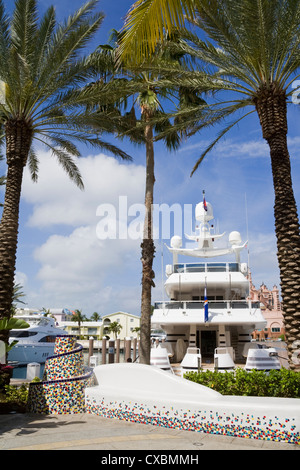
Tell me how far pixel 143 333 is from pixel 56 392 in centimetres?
528

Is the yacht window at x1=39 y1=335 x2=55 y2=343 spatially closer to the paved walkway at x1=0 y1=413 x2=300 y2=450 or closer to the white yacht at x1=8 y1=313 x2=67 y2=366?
the white yacht at x1=8 y1=313 x2=67 y2=366

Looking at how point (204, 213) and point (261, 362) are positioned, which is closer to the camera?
point (261, 362)

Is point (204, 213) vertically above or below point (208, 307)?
above

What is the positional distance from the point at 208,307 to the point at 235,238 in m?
5.95

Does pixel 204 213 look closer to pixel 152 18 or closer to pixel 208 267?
pixel 208 267

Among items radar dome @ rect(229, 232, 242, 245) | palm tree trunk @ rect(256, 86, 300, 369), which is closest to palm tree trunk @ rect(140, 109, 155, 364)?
palm tree trunk @ rect(256, 86, 300, 369)

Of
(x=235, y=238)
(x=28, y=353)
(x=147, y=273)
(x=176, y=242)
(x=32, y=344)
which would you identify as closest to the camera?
(x=147, y=273)

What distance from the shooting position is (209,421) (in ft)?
19.7

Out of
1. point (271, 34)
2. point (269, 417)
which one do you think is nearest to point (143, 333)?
point (269, 417)

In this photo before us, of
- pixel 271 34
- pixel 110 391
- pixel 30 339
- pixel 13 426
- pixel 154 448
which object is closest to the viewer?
pixel 154 448

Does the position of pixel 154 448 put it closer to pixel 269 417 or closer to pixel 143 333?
pixel 269 417

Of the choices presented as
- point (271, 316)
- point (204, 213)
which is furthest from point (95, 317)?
point (204, 213)

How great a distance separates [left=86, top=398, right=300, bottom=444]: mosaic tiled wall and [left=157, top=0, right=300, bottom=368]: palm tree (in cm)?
329
